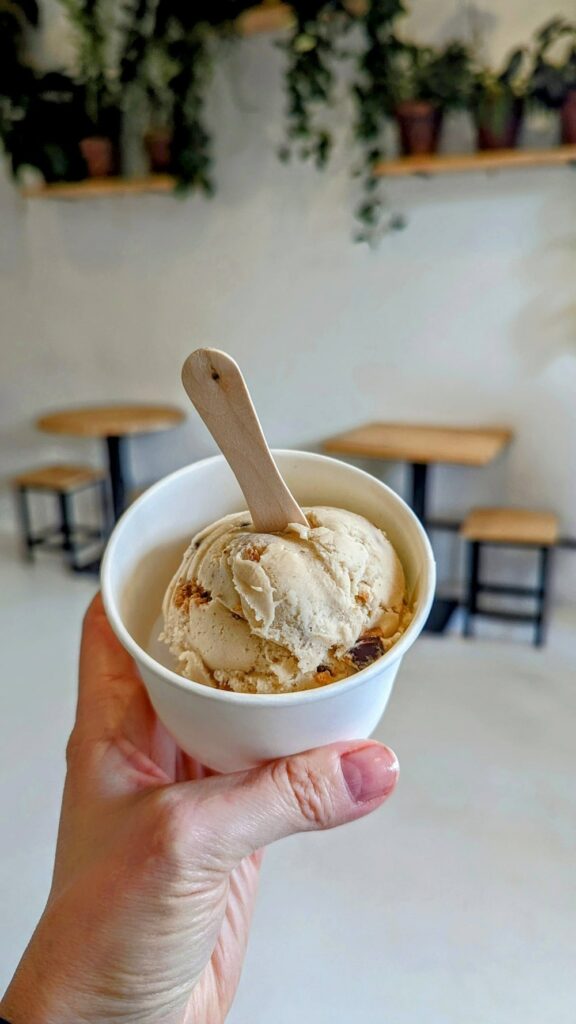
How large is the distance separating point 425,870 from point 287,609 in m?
1.26

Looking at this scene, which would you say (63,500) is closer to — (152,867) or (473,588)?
(473,588)

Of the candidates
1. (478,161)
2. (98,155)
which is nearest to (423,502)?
(478,161)

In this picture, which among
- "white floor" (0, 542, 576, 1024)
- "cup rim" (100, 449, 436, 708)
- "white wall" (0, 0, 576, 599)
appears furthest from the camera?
"white wall" (0, 0, 576, 599)

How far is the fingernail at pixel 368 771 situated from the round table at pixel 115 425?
2.68 metres

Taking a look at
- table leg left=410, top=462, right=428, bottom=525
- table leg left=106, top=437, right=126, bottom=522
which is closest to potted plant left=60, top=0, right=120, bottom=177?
table leg left=106, top=437, right=126, bottom=522

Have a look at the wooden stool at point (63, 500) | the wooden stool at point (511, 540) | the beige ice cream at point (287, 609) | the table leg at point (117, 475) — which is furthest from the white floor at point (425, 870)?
the wooden stool at point (63, 500)

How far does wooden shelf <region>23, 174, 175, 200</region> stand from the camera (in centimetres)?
327

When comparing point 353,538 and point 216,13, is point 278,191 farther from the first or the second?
point 353,538

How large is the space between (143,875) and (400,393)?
280 cm

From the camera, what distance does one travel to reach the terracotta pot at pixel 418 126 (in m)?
2.72

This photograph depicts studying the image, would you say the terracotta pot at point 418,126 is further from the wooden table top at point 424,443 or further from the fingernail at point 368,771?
the fingernail at point 368,771

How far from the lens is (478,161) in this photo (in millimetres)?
2629

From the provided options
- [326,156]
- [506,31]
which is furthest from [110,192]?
[506,31]

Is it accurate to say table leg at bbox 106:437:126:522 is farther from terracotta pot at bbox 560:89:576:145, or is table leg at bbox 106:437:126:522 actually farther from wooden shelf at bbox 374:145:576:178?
terracotta pot at bbox 560:89:576:145
